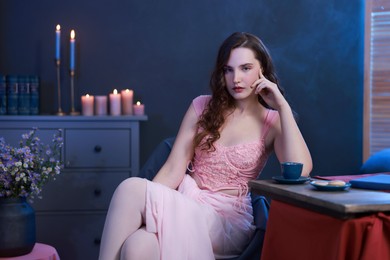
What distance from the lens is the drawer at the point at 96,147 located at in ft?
11.3

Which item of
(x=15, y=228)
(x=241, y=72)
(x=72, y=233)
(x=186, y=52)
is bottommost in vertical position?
(x=72, y=233)

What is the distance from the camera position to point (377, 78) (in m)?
3.99

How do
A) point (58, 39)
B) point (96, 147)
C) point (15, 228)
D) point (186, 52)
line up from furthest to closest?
point (186, 52), point (58, 39), point (96, 147), point (15, 228)

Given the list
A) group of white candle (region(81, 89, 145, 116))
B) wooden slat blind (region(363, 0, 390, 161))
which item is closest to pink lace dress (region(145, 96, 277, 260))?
group of white candle (region(81, 89, 145, 116))

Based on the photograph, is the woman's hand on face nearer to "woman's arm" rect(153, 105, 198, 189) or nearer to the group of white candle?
"woman's arm" rect(153, 105, 198, 189)

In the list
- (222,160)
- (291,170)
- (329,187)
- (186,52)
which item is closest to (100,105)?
(186,52)

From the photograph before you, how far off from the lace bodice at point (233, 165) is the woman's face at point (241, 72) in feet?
0.59

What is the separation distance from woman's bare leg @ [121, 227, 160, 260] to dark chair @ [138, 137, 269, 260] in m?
0.36

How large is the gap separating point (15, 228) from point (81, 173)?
89cm

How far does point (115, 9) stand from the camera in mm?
3850

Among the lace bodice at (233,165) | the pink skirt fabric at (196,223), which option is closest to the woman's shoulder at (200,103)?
the lace bodice at (233,165)

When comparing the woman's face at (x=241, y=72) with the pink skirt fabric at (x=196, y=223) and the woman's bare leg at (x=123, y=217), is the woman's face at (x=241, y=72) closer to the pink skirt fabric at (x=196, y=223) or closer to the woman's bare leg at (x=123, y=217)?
the pink skirt fabric at (x=196, y=223)

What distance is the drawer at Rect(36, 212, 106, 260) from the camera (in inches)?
134

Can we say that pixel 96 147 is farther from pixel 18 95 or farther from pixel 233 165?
pixel 233 165
